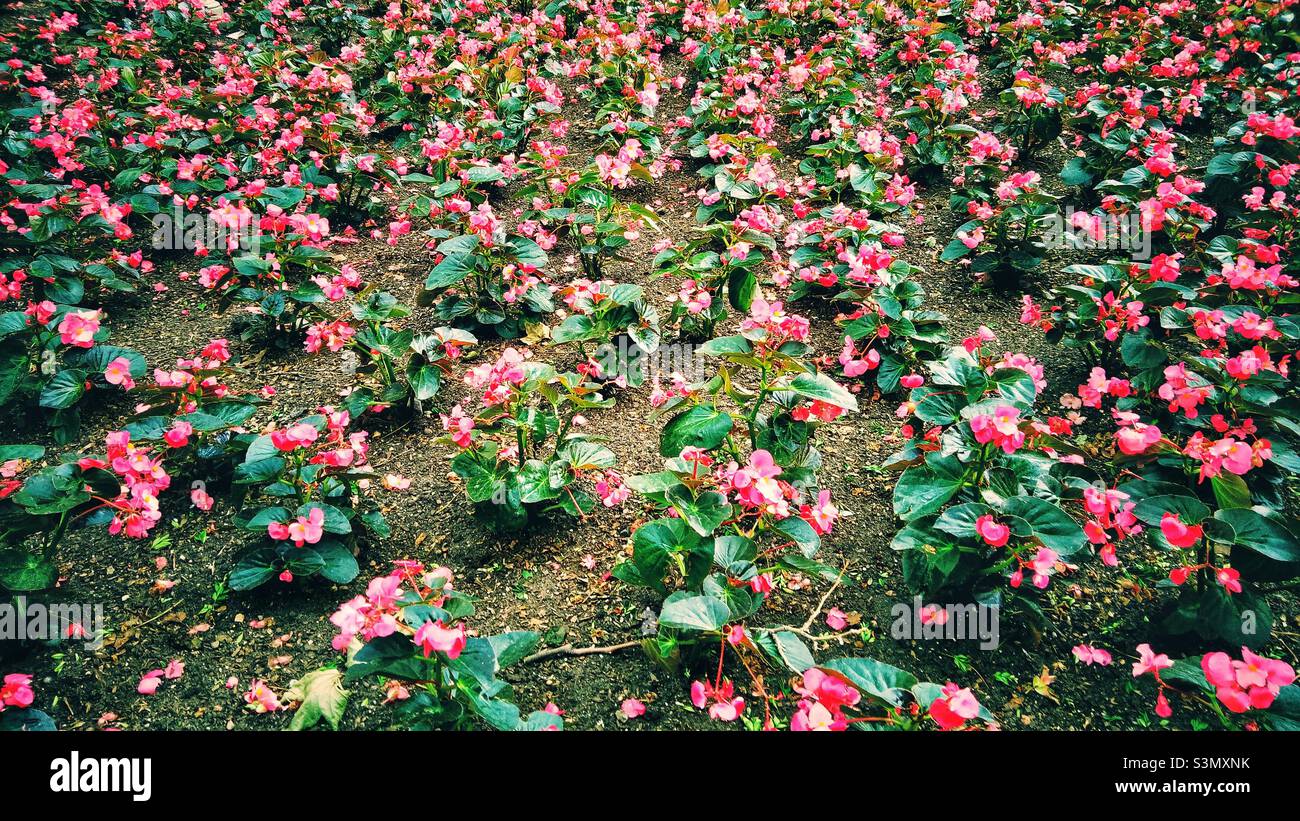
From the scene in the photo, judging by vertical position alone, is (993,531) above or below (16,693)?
above

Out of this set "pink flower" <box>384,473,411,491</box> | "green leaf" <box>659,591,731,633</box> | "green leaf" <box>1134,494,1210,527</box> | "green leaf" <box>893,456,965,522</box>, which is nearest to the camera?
"green leaf" <box>659,591,731,633</box>

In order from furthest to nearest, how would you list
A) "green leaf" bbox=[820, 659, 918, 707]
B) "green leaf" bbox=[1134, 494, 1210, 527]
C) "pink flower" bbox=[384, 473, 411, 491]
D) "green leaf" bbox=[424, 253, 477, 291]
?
1. "green leaf" bbox=[424, 253, 477, 291]
2. "pink flower" bbox=[384, 473, 411, 491]
3. "green leaf" bbox=[1134, 494, 1210, 527]
4. "green leaf" bbox=[820, 659, 918, 707]

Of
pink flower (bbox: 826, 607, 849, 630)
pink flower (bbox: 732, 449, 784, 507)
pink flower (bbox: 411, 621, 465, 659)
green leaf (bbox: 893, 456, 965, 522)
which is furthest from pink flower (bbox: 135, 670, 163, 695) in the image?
green leaf (bbox: 893, 456, 965, 522)

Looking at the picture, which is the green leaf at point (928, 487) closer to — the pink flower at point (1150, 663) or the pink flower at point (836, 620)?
the pink flower at point (836, 620)

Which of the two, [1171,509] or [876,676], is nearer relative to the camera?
[876,676]

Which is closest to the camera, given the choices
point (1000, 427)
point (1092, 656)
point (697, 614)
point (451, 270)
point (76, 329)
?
point (697, 614)

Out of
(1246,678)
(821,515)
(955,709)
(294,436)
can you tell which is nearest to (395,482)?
(294,436)

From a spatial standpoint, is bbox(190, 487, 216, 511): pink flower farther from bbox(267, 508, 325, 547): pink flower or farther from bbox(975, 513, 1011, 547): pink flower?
bbox(975, 513, 1011, 547): pink flower

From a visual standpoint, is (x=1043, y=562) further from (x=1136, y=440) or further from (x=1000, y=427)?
(x=1136, y=440)

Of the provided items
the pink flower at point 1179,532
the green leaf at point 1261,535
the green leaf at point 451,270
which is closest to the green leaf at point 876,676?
the pink flower at point 1179,532

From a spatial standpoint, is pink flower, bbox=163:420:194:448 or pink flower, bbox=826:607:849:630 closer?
pink flower, bbox=826:607:849:630

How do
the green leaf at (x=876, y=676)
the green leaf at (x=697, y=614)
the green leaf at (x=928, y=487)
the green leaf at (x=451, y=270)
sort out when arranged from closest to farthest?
the green leaf at (x=876, y=676), the green leaf at (x=697, y=614), the green leaf at (x=928, y=487), the green leaf at (x=451, y=270)

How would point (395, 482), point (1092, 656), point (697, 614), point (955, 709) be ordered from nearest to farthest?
1. point (955, 709)
2. point (697, 614)
3. point (1092, 656)
4. point (395, 482)

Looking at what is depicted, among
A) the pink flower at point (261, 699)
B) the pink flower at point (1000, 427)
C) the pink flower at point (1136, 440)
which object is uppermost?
the pink flower at point (1000, 427)
